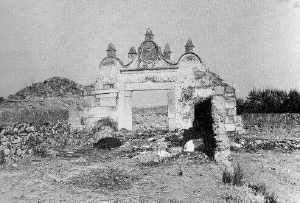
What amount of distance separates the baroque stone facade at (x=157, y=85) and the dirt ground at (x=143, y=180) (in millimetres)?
5594

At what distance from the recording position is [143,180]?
1004 cm

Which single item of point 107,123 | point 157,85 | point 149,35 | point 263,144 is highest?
point 149,35

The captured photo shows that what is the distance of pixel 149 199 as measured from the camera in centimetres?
843

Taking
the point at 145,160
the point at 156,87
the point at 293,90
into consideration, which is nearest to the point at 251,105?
the point at 293,90

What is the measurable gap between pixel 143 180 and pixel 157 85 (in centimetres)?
955

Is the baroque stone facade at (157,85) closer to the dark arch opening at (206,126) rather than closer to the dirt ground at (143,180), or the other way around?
the dark arch opening at (206,126)

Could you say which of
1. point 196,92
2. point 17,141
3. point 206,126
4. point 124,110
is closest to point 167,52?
point 196,92

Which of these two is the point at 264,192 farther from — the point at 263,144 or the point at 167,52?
the point at 167,52

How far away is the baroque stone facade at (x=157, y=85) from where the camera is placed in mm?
19125

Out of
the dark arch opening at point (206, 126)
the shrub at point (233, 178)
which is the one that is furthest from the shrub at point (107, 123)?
the shrub at point (233, 178)

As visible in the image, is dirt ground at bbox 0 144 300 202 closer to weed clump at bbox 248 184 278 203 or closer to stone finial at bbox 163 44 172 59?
weed clump at bbox 248 184 278 203

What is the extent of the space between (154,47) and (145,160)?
27.2 feet

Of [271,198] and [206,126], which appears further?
[206,126]

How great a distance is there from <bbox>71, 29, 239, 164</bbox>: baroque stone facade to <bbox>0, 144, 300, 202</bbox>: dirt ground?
5594 millimetres
